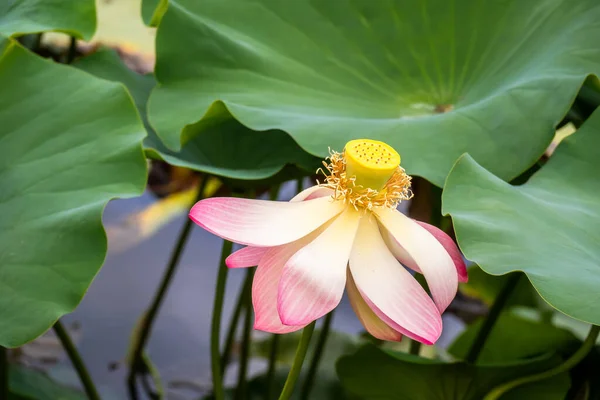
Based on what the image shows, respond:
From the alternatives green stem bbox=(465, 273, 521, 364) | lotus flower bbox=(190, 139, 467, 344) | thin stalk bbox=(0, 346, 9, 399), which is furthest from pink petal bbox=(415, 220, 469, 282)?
thin stalk bbox=(0, 346, 9, 399)

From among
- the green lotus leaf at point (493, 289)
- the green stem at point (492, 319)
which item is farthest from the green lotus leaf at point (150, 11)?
the green lotus leaf at point (493, 289)

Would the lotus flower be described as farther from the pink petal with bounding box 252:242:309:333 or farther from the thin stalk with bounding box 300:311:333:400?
the thin stalk with bounding box 300:311:333:400

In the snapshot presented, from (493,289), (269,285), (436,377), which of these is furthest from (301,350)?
(493,289)

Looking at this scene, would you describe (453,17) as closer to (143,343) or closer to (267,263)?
(267,263)

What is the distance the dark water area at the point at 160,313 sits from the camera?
1.35 meters

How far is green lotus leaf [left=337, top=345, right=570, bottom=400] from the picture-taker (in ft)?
2.71

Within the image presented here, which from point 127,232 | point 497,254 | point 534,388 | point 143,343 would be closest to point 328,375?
point 143,343

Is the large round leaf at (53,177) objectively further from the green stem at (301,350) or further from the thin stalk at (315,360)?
the thin stalk at (315,360)

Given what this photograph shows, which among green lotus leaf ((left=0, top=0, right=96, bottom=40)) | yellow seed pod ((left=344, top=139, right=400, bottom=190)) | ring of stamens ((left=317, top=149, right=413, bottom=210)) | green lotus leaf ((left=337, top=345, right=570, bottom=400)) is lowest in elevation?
green lotus leaf ((left=337, top=345, right=570, bottom=400))

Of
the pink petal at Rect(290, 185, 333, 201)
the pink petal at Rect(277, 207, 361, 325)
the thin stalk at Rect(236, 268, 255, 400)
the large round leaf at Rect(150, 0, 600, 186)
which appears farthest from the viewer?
the thin stalk at Rect(236, 268, 255, 400)

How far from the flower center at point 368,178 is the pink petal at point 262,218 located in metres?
0.01

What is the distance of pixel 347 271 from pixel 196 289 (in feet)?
3.58

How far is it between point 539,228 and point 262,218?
0.28 meters

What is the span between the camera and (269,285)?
1.67ft
